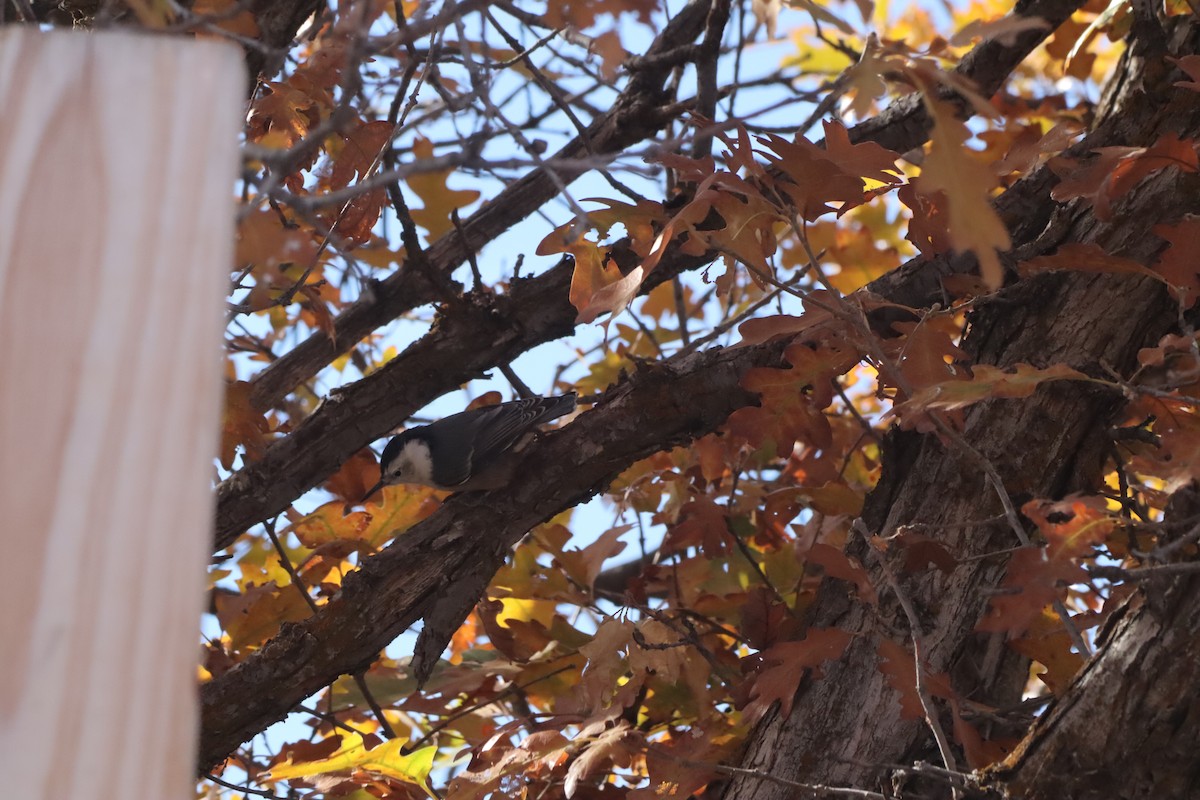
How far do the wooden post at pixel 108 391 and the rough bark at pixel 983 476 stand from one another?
4.93ft

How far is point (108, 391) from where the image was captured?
1.16 metres

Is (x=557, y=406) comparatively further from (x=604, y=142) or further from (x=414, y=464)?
(x=604, y=142)

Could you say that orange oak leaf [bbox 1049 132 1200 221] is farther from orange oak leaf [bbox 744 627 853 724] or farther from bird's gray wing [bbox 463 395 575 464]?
bird's gray wing [bbox 463 395 575 464]

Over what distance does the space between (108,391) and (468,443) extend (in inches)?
126

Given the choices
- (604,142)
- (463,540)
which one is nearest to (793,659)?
(463,540)

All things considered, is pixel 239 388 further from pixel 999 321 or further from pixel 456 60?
pixel 999 321

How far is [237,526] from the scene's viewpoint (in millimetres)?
3189

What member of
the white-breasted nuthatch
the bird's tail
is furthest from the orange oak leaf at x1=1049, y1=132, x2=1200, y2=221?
the bird's tail

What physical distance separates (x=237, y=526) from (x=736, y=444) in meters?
1.46

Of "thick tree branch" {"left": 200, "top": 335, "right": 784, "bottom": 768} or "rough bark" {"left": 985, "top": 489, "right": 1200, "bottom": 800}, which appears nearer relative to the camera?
"rough bark" {"left": 985, "top": 489, "right": 1200, "bottom": 800}

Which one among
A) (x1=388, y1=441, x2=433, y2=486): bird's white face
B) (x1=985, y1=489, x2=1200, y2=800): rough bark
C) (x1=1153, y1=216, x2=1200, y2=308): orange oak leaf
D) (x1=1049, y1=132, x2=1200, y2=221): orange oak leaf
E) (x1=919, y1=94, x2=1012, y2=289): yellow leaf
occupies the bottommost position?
(x1=985, y1=489, x2=1200, y2=800): rough bark

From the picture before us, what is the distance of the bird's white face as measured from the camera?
175 inches

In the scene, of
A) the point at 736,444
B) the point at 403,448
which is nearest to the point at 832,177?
the point at 736,444

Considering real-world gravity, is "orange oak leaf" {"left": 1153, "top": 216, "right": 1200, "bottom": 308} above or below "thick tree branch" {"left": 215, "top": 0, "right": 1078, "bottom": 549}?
below
